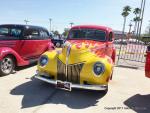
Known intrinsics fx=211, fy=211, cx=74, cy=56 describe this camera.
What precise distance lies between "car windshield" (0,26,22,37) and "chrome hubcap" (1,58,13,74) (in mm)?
1277

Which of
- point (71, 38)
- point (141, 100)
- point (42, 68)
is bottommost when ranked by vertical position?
point (141, 100)

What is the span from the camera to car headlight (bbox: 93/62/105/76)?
5240 millimetres

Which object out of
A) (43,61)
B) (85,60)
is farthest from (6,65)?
(85,60)

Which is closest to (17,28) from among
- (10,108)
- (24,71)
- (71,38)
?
(24,71)

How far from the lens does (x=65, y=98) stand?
547cm

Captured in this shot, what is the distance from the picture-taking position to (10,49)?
7.49 meters

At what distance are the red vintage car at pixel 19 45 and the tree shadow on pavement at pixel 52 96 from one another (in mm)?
1385

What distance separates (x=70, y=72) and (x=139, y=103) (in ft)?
6.47

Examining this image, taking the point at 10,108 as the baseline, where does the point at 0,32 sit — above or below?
above

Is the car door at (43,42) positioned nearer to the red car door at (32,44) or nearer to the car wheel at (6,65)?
the red car door at (32,44)

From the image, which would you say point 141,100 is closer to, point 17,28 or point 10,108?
point 10,108

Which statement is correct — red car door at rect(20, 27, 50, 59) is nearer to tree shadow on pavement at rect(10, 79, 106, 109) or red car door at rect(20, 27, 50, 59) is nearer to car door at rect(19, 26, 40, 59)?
car door at rect(19, 26, 40, 59)

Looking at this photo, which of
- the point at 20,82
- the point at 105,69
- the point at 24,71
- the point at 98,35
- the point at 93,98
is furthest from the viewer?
the point at 24,71

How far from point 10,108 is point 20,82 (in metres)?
2.11
